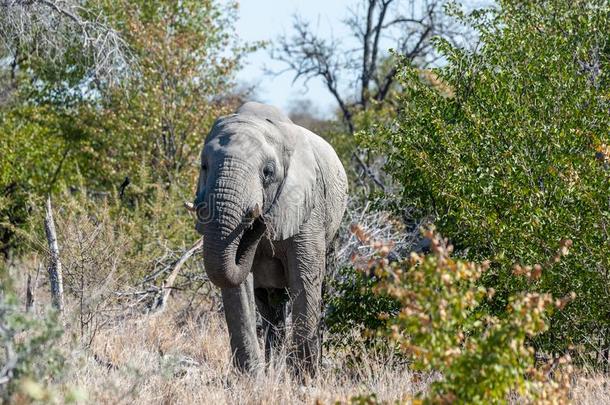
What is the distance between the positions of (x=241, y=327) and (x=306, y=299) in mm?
525

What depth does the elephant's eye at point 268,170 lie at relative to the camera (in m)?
6.95

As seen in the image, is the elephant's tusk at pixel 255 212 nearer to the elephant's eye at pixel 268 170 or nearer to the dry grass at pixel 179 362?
the elephant's eye at pixel 268 170

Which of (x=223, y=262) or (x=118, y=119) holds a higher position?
(x=118, y=119)

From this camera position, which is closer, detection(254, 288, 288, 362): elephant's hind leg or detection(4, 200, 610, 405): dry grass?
detection(4, 200, 610, 405): dry grass

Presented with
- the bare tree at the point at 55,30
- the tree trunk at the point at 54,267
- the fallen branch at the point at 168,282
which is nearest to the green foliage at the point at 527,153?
the fallen branch at the point at 168,282

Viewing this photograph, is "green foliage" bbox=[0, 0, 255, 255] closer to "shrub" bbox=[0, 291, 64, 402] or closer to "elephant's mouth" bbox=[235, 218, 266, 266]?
"elephant's mouth" bbox=[235, 218, 266, 266]

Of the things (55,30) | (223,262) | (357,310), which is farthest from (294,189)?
(55,30)

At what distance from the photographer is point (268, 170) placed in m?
6.98

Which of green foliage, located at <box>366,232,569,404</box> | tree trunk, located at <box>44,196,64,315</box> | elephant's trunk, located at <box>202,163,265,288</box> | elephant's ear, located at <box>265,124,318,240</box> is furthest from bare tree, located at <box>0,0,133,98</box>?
green foliage, located at <box>366,232,569,404</box>

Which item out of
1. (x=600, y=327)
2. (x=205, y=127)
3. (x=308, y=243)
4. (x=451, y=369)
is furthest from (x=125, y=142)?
(x=451, y=369)

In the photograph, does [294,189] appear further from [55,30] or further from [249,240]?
[55,30]

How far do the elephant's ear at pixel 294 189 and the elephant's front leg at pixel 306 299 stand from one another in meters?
0.23

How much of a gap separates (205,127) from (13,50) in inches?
164

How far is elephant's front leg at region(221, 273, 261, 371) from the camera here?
281 inches
